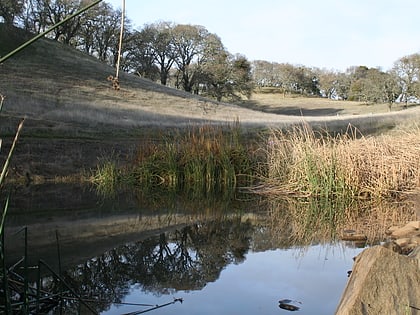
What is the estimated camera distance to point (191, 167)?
40.0 ft

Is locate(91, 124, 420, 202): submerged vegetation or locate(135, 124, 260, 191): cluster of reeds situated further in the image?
locate(135, 124, 260, 191): cluster of reeds

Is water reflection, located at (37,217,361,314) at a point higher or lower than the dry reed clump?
lower

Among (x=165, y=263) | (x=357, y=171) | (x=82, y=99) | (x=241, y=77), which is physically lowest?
(x=165, y=263)

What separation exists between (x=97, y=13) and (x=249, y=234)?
3564 cm

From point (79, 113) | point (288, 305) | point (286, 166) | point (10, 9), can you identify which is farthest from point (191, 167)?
point (10, 9)

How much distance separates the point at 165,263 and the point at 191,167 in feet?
22.7

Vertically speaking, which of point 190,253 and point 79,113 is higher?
point 79,113

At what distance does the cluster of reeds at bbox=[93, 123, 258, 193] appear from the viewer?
12.1m

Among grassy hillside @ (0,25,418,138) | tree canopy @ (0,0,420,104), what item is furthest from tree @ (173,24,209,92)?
grassy hillside @ (0,25,418,138)

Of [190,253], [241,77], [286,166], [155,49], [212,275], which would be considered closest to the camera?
[212,275]

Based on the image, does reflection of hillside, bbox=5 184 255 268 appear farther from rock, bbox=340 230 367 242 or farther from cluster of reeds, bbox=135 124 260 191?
rock, bbox=340 230 367 242

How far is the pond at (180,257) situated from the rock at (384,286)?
0.99 metres

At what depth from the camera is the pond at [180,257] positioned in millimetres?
4059

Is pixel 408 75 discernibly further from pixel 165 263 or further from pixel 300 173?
pixel 165 263
